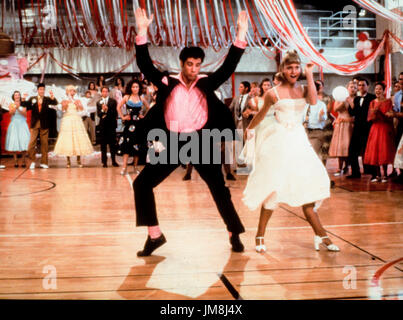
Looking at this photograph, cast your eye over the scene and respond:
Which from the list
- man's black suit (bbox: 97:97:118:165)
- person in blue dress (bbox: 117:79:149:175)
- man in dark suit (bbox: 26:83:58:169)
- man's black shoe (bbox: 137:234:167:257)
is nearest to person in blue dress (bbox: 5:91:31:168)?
man in dark suit (bbox: 26:83:58:169)

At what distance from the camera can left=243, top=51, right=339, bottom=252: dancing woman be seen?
10.5ft

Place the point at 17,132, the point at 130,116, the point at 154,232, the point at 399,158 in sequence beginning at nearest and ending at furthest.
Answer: the point at 154,232 < the point at 399,158 < the point at 130,116 < the point at 17,132

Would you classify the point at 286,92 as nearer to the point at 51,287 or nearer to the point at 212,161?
the point at 212,161

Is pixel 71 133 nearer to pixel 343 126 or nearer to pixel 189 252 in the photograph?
pixel 343 126

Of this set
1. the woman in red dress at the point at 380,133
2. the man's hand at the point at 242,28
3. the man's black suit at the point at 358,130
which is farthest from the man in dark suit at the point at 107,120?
the man's hand at the point at 242,28

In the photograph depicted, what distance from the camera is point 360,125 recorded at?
698 cm

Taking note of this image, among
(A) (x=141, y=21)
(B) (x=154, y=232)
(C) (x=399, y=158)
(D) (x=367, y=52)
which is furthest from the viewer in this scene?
(D) (x=367, y=52)

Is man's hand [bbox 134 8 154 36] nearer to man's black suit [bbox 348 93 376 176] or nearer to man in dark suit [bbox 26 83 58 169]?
man's black suit [bbox 348 93 376 176]

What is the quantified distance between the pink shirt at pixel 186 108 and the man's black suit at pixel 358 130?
4.26 m

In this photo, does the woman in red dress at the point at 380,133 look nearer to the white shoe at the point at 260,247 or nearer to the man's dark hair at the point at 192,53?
the white shoe at the point at 260,247

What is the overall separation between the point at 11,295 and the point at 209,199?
3128 millimetres

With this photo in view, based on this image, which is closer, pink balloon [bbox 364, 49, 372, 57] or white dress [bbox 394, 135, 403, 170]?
white dress [bbox 394, 135, 403, 170]

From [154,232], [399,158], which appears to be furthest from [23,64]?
[154,232]

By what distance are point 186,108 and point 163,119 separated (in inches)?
6.2
